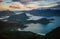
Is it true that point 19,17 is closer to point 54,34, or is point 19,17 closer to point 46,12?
point 46,12

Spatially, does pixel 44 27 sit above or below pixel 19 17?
below

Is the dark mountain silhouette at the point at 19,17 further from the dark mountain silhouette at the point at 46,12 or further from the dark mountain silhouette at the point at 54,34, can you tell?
the dark mountain silhouette at the point at 54,34

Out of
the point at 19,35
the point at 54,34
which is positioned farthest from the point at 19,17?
the point at 54,34

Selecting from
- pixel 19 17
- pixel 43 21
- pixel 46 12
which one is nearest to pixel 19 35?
pixel 19 17

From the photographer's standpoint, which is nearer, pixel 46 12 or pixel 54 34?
pixel 54 34

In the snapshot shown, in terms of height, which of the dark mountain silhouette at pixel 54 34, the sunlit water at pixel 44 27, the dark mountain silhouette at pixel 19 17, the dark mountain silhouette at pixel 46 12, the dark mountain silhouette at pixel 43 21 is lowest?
the dark mountain silhouette at pixel 54 34

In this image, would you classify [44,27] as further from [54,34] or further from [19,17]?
[19,17]

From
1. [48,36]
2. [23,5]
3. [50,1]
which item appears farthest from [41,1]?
[48,36]

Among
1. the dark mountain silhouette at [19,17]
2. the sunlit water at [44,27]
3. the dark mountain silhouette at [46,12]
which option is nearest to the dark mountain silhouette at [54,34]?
the sunlit water at [44,27]

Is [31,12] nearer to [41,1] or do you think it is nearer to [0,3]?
[41,1]

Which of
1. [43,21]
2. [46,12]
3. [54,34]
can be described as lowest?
[54,34]

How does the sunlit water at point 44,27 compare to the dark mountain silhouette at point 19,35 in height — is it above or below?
above
